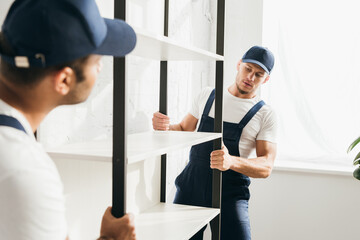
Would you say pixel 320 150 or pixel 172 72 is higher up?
pixel 172 72

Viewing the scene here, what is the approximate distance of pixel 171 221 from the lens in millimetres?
1654

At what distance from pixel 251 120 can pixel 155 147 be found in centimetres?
93

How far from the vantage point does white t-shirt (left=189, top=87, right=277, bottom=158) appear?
6.83 ft

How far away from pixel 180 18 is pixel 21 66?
1.67 metres

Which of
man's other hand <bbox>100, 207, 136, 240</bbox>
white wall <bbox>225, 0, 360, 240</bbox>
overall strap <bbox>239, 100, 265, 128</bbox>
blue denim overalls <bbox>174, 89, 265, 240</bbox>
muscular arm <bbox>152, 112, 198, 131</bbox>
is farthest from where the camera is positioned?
white wall <bbox>225, 0, 360, 240</bbox>

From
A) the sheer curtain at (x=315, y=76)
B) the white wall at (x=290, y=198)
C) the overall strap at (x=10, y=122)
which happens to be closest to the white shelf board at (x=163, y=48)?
the overall strap at (x=10, y=122)

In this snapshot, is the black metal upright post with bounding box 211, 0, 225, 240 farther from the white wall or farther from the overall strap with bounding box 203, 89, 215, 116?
the white wall

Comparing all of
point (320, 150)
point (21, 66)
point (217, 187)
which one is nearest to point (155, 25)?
point (217, 187)

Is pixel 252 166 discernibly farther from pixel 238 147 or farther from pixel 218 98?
pixel 218 98

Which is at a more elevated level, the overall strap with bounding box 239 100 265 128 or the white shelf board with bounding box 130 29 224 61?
the white shelf board with bounding box 130 29 224 61

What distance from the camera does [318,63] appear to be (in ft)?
9.43

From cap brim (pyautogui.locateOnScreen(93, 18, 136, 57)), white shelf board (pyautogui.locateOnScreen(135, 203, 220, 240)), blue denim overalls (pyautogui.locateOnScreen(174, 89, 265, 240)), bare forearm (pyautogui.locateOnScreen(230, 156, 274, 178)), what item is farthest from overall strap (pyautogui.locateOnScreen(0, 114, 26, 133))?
blue denim overalls (pyautogui.locateOnScreen(174, 89, 265, 240))

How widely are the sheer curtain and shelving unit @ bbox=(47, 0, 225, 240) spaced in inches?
50.9

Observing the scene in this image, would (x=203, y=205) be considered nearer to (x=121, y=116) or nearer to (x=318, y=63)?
(x=121, y=116)
